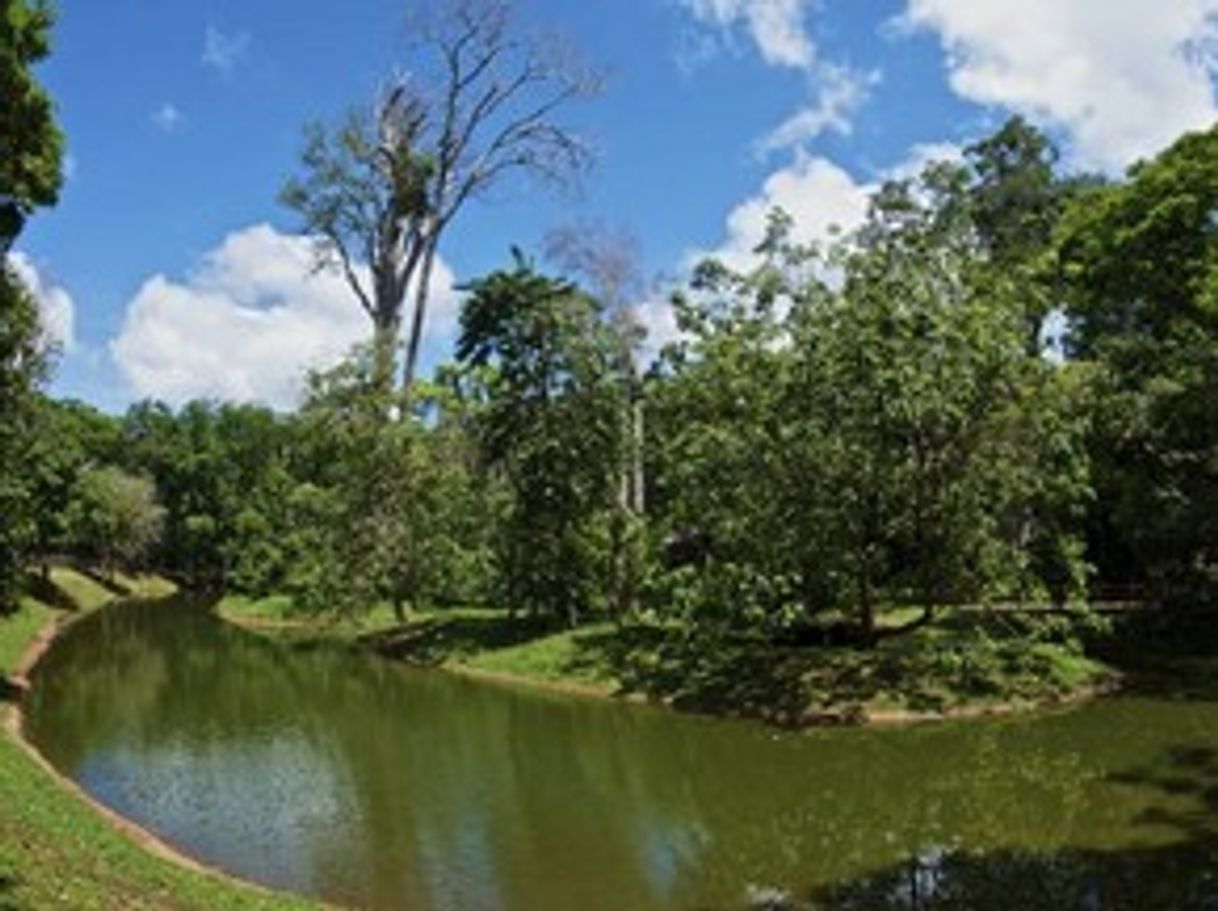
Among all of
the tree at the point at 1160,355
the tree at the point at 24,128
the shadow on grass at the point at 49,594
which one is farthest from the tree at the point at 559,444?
the shadow on grass at the point at 49,594

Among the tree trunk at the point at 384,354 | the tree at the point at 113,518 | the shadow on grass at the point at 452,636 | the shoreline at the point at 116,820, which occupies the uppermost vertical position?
the tree trunk at the point at 384,354

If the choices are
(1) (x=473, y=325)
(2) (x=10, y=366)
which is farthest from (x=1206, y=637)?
(2) (x=10, y=366)

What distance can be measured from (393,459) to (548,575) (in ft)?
31.1

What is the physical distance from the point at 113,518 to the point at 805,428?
178 ft

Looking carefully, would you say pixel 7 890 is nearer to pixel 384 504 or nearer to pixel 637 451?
pixel 637 451

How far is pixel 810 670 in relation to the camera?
35500mm

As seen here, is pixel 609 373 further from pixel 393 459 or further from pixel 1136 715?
pixel 1136 715

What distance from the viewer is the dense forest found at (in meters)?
34.4

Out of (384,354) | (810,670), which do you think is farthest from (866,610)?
(384,354)

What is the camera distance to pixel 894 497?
114 ft

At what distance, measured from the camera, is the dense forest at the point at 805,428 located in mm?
34375

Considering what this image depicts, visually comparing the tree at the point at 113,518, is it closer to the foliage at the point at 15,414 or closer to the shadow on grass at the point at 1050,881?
the foliage at the point at 15,414

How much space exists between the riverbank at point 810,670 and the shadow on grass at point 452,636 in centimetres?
15

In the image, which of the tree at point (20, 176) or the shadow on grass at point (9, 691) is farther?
the shadow on grass at point (9, 691)
